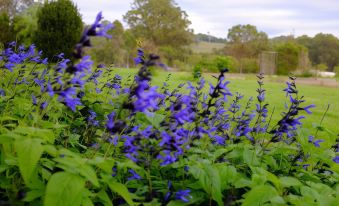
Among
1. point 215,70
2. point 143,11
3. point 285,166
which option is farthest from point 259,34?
point 285,166

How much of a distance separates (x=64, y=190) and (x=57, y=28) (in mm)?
18826

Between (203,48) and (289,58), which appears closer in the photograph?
(289,58)

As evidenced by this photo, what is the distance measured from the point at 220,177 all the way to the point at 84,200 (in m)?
0.72

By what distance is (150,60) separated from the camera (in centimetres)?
159

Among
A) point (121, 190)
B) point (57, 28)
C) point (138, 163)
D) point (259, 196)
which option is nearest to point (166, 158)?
point (138, 163)

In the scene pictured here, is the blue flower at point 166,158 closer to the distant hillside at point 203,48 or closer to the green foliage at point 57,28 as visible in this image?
the green foliage at point 57,28

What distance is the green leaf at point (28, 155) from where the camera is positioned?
4.88ft

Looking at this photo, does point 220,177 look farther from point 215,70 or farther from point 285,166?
point 215,70

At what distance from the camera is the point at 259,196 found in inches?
67.1

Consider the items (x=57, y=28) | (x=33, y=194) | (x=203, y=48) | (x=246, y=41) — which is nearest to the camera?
(x=33, y=194)

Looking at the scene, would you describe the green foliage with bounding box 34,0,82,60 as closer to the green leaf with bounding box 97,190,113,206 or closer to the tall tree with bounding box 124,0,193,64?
the green leaf with bounding box 97,190,113,206

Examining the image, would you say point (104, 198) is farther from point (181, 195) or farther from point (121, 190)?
point (181, 195)

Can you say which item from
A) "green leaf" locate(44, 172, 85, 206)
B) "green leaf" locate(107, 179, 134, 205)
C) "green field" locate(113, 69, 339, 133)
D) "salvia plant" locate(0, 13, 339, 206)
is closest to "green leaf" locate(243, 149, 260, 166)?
"salvia plant" locate(0, 13, 339, 206)

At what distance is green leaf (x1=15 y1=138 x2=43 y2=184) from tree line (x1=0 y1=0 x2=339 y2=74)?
17.8 metres
